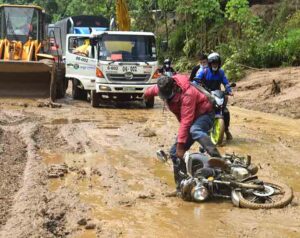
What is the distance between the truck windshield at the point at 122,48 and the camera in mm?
16656

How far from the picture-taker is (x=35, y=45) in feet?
60.8

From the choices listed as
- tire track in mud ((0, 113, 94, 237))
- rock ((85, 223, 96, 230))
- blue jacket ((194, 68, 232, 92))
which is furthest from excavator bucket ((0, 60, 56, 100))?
rock ((85, 223, 96, 230))

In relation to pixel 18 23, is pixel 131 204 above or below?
below

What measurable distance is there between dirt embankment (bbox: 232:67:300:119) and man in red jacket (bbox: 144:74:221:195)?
29.7 ft

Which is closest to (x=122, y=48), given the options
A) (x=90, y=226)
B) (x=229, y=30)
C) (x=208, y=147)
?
(x=208, y=147)

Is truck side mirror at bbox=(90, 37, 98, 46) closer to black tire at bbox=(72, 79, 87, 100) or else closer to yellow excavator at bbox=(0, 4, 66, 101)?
yellow excavator at bbox=(0, 4, 66, 101)

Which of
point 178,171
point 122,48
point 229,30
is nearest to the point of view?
point 178,171

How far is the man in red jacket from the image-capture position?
6.45m

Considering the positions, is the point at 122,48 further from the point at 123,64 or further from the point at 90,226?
the point at 90,226

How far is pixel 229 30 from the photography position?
93.4 ft

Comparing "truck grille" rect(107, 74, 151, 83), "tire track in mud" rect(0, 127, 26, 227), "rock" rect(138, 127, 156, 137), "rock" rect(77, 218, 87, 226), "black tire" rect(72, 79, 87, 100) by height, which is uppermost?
"truck grille" rect(107, 74, 151, 83)

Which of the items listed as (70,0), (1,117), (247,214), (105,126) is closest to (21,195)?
(247,214)

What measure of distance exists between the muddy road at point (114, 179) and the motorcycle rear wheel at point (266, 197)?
0.09 metres

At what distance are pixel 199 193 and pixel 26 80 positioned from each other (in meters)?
12.2
